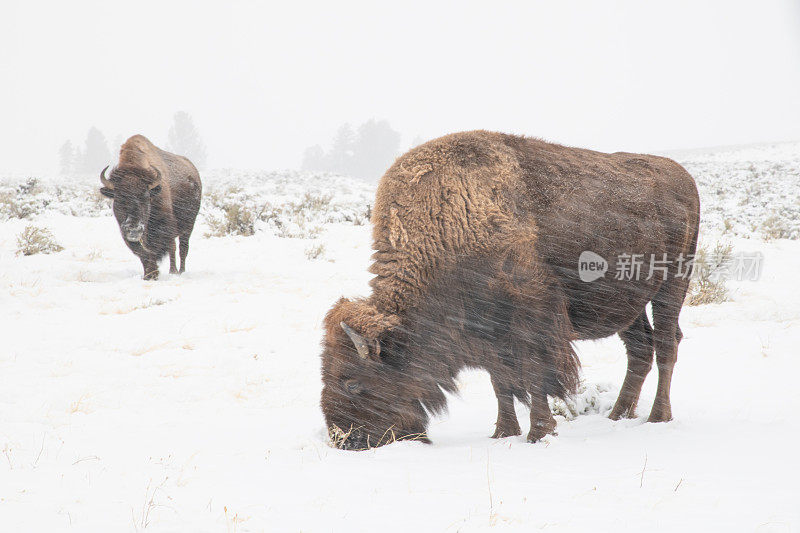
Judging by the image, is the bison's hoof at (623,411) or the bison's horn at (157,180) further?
the bison's horn at (157,180)

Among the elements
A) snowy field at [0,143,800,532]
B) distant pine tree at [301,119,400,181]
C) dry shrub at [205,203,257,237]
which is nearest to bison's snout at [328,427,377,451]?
snowy field at [0,143,800,532]

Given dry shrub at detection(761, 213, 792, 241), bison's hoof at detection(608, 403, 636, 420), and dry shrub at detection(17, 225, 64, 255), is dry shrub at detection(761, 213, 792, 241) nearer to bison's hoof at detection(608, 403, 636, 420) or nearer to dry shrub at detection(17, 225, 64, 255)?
bison's hoof at detection(608, 403, 636, 420)

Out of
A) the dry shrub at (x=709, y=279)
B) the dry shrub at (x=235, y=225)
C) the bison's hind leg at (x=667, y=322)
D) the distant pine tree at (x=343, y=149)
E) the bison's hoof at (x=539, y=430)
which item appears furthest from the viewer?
the distant pine tree at (x=343, y=149)

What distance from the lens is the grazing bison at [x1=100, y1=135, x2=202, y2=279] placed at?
8.35m

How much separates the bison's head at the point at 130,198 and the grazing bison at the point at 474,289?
618cm

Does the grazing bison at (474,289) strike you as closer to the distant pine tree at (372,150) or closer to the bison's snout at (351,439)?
the bison's snout at (351,439)

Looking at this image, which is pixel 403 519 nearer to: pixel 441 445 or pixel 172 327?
pixel 441 445

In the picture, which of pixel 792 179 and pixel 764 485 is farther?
pixel 792 179

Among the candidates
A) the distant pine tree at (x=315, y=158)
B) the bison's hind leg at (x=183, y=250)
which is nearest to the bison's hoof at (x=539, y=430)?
the bison's hind leg at (x=183, y=250)

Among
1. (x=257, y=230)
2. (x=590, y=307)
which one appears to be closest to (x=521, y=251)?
(x=590, y=307)

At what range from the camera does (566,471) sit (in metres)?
2.85

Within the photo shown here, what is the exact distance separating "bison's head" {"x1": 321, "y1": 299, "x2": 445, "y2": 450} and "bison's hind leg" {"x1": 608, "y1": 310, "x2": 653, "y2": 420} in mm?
1855

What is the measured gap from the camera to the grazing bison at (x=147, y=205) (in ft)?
27.4

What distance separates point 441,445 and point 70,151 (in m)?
68.5
